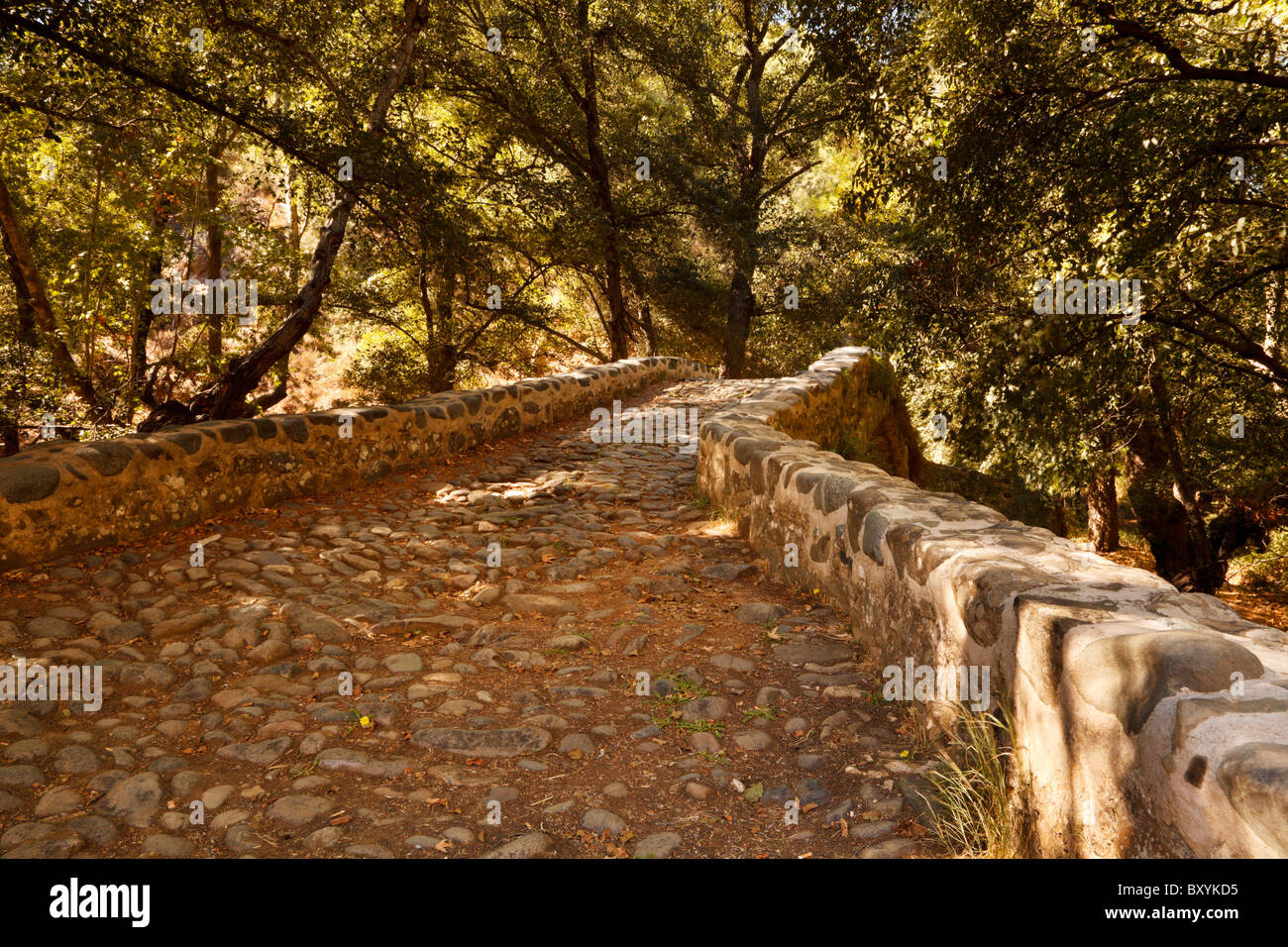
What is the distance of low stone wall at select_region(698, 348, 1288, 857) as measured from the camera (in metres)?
1.62

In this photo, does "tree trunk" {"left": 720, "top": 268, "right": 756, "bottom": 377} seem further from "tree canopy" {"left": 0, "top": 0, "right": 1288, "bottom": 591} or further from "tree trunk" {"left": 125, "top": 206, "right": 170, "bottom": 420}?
"tree trunk" {"left": 125, "top": 206, "right": 170, "bottom": 420}

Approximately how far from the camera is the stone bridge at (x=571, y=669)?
2.03m

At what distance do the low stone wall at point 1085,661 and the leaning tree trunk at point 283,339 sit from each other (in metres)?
5.69

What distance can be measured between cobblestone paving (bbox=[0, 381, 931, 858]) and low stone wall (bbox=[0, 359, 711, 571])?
0.23 meters

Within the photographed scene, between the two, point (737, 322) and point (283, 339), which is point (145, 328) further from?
point (737, 322)

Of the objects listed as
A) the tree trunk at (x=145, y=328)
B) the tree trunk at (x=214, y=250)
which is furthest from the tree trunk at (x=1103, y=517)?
the tree trunk at (x=145, y=328)

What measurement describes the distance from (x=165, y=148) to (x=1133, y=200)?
418 inches

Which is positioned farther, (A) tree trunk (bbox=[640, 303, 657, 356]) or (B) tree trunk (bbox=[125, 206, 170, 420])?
(A) tree trunk (bbox=[640, 303, 657, 356])

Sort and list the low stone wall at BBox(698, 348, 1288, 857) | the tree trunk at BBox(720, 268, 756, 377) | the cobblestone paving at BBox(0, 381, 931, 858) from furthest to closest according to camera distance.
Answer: the tree trunk at BBox(720, 268, 756, 377)
the cobblestone paving at BBox(0, 381, 931, 858)
the low stone wall at BBox(698, 348, 1288, 857)

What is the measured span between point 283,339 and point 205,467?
2.75 metres

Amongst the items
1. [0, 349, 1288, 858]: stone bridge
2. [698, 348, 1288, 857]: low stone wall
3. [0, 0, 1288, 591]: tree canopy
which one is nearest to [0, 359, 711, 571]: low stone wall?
[0, 349, 1288, 858]: stone bridge

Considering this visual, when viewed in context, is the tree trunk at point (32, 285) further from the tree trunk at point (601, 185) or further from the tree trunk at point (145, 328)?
the tree trunk at point (601, 185)

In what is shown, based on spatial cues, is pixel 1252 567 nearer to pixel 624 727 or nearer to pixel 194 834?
pixel 624 727

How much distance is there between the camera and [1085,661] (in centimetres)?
204
